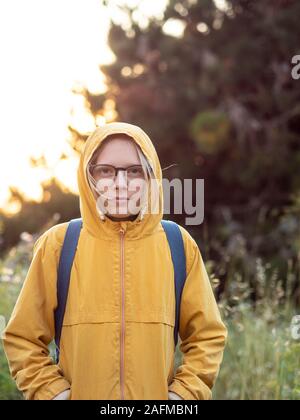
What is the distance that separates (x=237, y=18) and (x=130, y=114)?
8.29 feet

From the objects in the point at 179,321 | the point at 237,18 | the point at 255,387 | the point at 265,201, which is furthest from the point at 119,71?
the point at 179,321

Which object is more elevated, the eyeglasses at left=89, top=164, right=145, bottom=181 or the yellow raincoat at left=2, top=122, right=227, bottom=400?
the eyeglasses at left=89, top=164, right=145, bottom=181

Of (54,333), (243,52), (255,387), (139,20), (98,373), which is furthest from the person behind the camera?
(139,20)

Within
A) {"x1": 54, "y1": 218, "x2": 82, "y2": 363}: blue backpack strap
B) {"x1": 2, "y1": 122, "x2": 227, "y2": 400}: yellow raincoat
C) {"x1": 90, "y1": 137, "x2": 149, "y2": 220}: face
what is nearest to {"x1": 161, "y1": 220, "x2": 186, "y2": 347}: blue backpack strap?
{"x1": 2, "y1": 122, "x2": 227, "y2": 400}: yellow raincoat

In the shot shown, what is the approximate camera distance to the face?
111 inches

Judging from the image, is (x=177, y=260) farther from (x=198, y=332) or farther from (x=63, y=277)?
(x=63, y=277)

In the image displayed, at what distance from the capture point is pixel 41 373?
272 centimetres

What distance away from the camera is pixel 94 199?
9.40ft

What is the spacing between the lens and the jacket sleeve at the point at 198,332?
2789mm

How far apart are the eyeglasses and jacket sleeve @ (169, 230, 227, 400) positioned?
0.31 metres

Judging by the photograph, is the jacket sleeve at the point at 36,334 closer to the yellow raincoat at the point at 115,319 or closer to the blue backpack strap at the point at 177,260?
the yellow raincoat at the point at 115,319

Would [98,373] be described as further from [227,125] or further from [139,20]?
[139,20]

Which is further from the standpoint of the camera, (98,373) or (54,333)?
(54,333)

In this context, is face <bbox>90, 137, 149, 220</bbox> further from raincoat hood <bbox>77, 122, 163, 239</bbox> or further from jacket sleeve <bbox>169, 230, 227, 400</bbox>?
jacket sleeve <bbox>169, 230, 227, 400</bbox>
